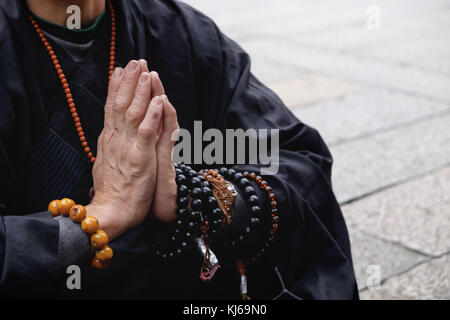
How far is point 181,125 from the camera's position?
2.03 metres

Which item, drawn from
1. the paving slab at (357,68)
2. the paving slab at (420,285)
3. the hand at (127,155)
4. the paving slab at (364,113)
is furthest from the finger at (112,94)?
the paving slab at (357,68)

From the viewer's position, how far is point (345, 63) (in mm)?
6332

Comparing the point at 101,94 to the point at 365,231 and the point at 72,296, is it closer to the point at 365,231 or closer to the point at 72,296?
the point at 72,296

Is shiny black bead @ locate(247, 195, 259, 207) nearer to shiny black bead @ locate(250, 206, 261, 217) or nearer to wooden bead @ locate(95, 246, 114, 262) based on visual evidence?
shiny black bead @ locate(250, 206, 261, 217)

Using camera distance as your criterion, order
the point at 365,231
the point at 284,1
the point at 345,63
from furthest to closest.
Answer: the point at 284,1
the point at 345,63
the point at 365,231

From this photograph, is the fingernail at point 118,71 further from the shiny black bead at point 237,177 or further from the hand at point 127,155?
the shiny black bead at point 237,177

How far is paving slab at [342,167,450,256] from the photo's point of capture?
10.4ft

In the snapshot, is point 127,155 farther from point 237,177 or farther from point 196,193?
point 237,177

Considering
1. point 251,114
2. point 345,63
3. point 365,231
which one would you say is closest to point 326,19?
point 345,63

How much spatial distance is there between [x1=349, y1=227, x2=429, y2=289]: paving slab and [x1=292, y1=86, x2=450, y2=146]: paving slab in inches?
53.7

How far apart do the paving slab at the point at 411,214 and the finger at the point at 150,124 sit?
5.92ft

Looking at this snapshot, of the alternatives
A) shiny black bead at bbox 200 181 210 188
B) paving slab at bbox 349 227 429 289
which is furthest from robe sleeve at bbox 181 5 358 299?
paving slab at bbox 349 227 429 289

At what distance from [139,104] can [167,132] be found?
10cm
